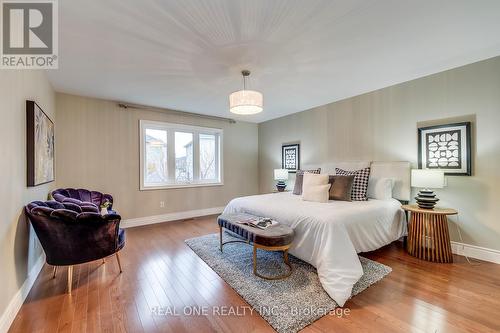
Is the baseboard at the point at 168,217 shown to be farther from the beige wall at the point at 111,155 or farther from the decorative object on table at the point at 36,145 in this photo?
the decorative object on table at the point at 36,145

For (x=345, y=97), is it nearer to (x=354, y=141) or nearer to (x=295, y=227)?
(x=354, y=141)

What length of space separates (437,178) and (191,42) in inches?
125

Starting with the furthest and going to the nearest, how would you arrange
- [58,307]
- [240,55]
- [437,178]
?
[437,178], [240,55], [58,307]

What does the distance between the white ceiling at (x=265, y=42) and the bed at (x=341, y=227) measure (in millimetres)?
1535

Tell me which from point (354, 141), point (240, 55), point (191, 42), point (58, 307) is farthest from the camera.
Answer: point (354, 141)

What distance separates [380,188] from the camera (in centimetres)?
319

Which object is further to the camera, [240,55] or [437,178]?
[437,178]

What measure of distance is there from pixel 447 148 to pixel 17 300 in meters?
4.81

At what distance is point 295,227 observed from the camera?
2.42m

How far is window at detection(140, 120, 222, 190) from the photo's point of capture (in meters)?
4.41

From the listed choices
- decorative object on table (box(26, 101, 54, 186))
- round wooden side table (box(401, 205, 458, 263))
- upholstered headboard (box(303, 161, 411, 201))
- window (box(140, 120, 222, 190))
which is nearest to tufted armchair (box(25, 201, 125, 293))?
decorative object on table (box(26, 101, 54, 186))

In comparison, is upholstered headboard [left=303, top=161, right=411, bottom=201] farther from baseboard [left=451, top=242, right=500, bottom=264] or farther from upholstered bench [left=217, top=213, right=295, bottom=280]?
upholstered bench [left=217, top=213, right=295, bottom=280]

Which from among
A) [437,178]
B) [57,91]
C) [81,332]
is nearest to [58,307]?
[81,332]

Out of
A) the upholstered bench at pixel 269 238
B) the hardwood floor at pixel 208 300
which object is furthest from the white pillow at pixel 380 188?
the upholstered bench at pixel 269 238
